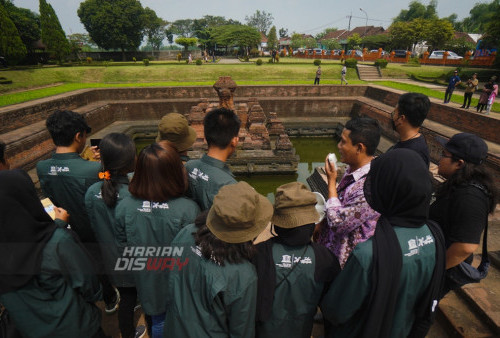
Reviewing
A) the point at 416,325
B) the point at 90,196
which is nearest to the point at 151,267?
the point at 90,196

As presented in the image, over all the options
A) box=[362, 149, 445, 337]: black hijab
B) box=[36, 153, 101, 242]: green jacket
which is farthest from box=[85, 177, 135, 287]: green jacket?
box=[362, 149, 445, 337]: black hijab

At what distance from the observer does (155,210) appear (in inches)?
68.1

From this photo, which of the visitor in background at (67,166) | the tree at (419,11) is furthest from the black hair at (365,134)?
the tree at (419,11)

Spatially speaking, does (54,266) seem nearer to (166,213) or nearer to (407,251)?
(166,213)

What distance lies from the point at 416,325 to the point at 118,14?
113ft

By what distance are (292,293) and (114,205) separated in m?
1.44

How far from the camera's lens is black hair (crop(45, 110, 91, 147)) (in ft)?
6.91

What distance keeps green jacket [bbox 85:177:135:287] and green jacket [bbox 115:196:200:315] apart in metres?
0.12

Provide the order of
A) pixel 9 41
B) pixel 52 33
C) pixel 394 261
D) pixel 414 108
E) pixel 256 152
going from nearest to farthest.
→ 1. pixel 394 261
2. pixel 414 108
3. pixel 256 152
4. pixel 9 41
5. pixel 52 33

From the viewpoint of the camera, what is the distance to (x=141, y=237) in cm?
180

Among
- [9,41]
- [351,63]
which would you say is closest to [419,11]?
[351,63]

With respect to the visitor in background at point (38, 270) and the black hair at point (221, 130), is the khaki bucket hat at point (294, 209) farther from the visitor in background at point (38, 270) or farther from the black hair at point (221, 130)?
the visitor in background at point (38, 270)

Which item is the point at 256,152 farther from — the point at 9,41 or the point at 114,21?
the point at 114,21

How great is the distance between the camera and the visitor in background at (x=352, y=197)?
71.4 inches
